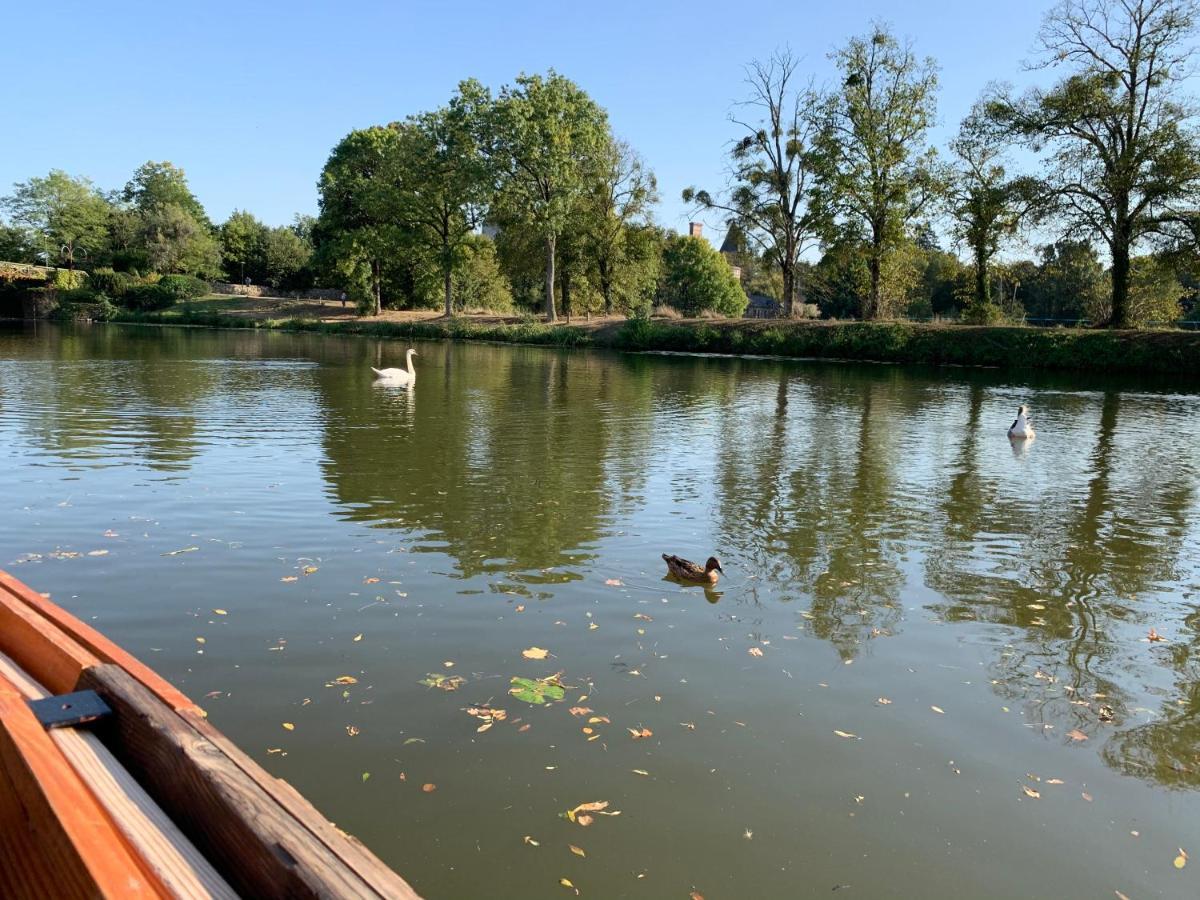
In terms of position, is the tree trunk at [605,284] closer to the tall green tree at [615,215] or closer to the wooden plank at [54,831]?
the tall green tree at [615,215]

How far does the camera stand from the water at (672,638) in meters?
4.15

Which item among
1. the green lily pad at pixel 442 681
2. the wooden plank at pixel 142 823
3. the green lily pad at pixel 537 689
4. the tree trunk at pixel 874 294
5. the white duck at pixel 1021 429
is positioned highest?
the tree trunk at pixel 874 294

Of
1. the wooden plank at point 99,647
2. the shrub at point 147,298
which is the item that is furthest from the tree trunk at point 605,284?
the wooden plank at point 99,647

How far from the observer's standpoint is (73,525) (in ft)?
29.9

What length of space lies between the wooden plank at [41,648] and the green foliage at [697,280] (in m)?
86.6

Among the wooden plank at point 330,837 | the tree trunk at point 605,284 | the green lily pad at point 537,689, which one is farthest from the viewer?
the tree trunk at point 605,284

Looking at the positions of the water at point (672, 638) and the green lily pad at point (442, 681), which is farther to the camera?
the green lily pad at point (442, 681)

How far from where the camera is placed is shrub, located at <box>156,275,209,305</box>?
8012 centimetres

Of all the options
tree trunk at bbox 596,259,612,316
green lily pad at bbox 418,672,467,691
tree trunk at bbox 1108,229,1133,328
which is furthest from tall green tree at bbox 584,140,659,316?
green lily pad at bbox 418,672,467,691

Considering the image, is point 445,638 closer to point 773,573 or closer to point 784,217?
point 773,573

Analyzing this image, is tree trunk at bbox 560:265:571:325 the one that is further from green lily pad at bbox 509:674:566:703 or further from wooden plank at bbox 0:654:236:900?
wooden plank at bbox 0:654:236:900

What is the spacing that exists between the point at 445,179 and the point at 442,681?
198 ft

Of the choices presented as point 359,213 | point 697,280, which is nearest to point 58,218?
point 359,213

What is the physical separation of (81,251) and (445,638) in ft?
342
